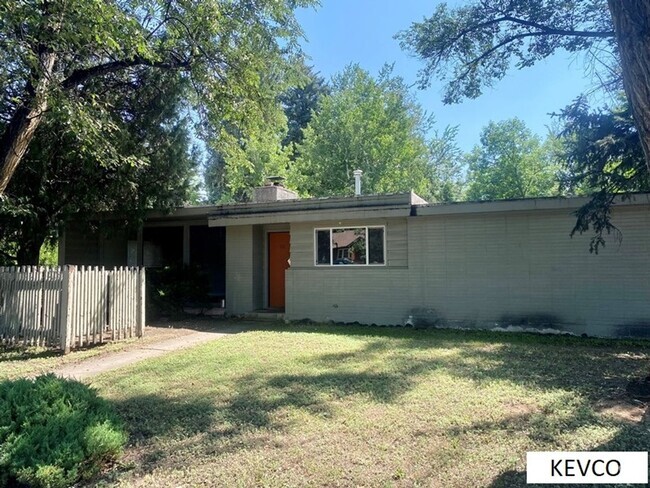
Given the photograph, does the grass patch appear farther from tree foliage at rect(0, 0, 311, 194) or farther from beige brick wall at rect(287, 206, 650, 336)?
beige brick wall at rect(287, 206, 650, 336)

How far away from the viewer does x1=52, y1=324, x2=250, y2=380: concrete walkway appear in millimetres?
7227

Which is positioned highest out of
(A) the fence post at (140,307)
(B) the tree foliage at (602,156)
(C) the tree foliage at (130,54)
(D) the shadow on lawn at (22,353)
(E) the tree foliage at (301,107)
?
(E) the tree foliage at (301,107)

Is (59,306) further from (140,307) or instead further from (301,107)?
(301,107)

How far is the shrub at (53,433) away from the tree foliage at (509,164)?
3557cm

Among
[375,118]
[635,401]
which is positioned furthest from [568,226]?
[375,118]

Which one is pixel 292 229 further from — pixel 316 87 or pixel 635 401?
pixel 316 87

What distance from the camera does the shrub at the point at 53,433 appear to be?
11.3ft

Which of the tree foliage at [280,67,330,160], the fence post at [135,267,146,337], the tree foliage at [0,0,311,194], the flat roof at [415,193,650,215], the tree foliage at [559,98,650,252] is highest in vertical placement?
the tree foliage at [280,67,330,160]

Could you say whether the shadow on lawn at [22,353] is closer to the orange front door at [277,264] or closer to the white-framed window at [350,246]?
the orange front door at [277,264]

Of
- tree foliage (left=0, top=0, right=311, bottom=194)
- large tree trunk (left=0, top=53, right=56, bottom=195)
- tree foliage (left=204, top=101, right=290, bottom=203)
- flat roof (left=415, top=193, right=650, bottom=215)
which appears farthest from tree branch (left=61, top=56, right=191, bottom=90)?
flat roof (left=415, top=193, right=650, bottom=215)

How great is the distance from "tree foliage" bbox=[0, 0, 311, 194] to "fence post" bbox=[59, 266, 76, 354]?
2.28m

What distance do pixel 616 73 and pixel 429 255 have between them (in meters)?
5.33

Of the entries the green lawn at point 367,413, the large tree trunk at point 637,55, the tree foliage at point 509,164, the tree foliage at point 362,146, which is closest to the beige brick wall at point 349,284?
the green lawn at point 367,413

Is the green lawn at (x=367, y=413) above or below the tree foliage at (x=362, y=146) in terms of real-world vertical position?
below
